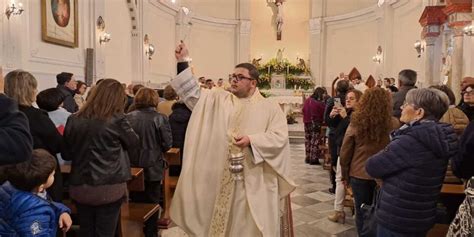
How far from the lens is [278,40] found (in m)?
18.2

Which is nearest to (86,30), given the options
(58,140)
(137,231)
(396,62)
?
(137,231)

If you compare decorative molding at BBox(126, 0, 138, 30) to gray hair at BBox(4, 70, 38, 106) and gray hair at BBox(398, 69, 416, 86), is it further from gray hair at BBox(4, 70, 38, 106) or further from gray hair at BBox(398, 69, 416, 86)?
gray hair at BBox(4, 70, 38, 106)

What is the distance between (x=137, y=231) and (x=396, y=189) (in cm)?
250

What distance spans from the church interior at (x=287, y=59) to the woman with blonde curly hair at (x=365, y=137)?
0.08ft

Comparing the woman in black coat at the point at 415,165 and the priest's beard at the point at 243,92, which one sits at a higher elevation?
the priest's beard at the point at 243,92

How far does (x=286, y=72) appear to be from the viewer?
17.3 meters

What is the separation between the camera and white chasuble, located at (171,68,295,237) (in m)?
3.06

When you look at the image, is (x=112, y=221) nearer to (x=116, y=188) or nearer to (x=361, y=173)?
(x=116, y=188)

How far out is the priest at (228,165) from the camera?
3.06 meters

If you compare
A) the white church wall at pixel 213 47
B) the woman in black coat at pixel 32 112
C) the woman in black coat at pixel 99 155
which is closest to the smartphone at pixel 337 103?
the woman in black coat at pixel 99 155

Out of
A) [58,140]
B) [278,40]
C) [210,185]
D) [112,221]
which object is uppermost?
[278,40]

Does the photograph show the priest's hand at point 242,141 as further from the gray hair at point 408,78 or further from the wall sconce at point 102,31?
the wall sconce at point 102,31

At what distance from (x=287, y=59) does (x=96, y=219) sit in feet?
51.9

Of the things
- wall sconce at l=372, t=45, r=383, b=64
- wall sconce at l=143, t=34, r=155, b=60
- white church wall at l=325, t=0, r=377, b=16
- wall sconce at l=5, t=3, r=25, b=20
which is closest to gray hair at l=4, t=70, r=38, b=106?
wall sconce at l=5, t=3, r=25, b=20
